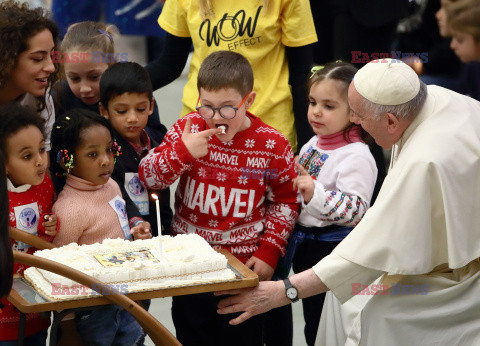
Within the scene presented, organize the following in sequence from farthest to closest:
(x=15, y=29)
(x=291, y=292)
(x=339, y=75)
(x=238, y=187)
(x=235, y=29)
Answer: (x=235, y=29) < (x=339, y=75) < (x=15, y=29) < (x=238, y=187) < (x=291, y=292)

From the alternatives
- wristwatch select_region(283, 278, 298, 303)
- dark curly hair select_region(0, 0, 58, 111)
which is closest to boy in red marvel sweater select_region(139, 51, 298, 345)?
wristwatch select_region(283, 278, 298, 303)

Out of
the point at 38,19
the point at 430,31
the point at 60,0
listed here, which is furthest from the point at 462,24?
the point at 60,0

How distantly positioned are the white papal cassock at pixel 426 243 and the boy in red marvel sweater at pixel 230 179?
535mm

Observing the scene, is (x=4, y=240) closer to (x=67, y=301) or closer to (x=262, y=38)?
(x=67, y=301)

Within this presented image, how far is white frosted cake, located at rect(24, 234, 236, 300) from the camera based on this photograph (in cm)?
284

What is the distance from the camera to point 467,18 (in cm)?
384

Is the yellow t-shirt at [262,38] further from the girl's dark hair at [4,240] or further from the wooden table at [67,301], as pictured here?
the girl's dark hair at [4,240]

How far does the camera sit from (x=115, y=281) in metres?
2.88

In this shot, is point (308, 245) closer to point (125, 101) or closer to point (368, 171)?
point (368, 171)

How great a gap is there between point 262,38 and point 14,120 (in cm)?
138

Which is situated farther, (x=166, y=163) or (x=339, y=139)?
(x=339, y=139)

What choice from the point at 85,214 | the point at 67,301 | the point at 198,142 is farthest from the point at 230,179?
the point at 67,301

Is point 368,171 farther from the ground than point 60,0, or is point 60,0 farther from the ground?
point 60,0

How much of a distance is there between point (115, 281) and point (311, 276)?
0.75 metres
